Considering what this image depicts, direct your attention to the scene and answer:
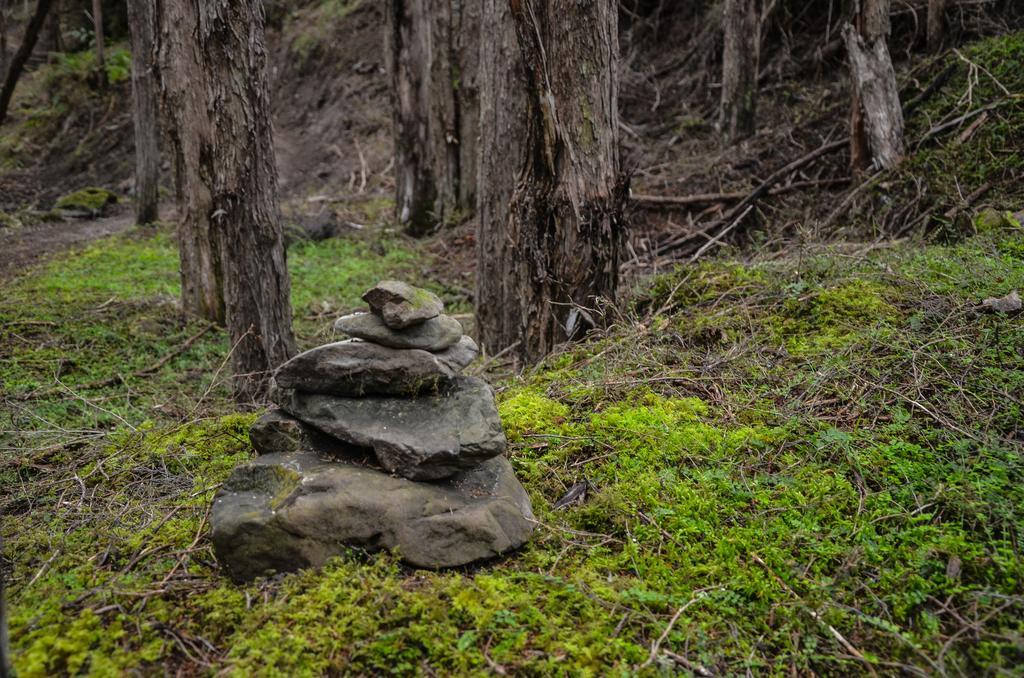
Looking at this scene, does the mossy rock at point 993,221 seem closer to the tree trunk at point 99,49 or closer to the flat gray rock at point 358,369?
the flat gray rock at point 358,369

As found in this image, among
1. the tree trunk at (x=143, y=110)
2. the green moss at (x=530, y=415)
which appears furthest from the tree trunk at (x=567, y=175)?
the tree trunk at (x=143, y=110)

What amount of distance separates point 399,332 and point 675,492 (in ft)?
4.81

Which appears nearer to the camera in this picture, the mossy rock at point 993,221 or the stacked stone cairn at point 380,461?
the stacked stone cairn at point 380,461

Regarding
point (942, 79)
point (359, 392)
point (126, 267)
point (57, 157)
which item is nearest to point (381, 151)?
point (126, 267)

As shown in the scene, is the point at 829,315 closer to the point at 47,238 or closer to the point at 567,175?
the point at 567,175

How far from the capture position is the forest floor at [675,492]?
2.43m

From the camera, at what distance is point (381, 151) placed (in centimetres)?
1622

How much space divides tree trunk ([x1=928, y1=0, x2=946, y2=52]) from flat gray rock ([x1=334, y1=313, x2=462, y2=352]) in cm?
853

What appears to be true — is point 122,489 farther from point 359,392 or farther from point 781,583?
point 781,583

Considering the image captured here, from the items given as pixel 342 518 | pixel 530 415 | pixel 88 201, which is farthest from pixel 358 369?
pixel 88 201

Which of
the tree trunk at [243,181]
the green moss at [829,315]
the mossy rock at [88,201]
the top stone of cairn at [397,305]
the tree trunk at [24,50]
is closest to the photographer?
the top stone of cairn at [397,305]

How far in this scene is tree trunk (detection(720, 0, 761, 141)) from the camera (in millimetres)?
10102

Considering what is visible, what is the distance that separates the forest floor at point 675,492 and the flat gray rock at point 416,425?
441mm

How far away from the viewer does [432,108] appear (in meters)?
12.2
